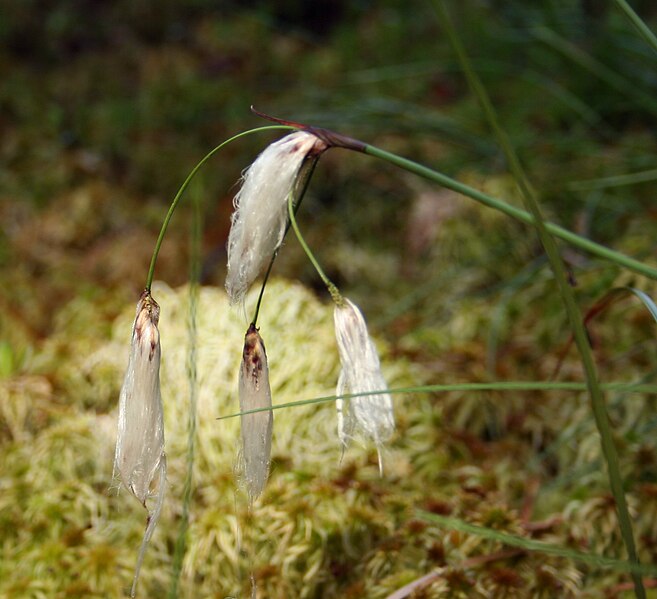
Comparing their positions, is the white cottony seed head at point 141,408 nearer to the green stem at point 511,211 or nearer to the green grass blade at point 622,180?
the green stem at point 511,211

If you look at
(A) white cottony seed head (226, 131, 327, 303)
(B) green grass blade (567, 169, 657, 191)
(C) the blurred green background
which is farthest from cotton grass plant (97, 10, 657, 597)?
(B) green grass blade (567, 169, 657, 191)

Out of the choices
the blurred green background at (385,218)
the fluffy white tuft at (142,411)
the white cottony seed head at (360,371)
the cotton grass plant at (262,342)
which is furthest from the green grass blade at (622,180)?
the fluffy white tuft at (142,411)

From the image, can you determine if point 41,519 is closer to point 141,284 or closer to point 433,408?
point 433,408

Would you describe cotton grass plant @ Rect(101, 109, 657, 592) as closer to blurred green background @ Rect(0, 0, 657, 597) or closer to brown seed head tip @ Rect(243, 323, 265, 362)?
brown seed head tip @ Rect(243, 323, 265, 362)

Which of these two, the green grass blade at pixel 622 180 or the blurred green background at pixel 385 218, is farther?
the green grass blade at pixel 622 180

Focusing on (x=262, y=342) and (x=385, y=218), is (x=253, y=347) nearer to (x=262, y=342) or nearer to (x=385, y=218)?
(x=262, y=342)

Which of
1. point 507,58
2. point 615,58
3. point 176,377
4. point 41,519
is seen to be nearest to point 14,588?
point 41,519
